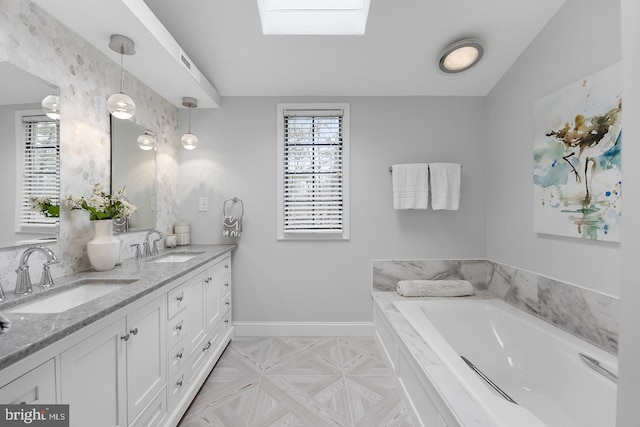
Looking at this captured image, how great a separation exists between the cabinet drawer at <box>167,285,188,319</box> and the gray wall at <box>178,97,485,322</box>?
3.20ft

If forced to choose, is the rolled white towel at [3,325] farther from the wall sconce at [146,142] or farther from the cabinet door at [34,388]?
the wall sconce at [146,142]

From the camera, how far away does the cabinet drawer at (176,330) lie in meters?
1.47

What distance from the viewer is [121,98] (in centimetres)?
149

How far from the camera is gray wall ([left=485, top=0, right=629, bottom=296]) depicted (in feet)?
5.00

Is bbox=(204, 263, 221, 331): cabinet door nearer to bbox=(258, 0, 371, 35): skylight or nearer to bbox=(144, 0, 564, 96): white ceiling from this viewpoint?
bbox=(144, 0, 564, 96): white ceiling

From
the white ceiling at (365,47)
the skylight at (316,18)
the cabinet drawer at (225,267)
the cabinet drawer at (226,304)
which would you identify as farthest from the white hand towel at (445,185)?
the cabinet drawer at (226,304)

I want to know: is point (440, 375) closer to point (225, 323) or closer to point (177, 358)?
Answer: point (177, 358)

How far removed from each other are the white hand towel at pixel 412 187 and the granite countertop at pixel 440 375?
943 mm

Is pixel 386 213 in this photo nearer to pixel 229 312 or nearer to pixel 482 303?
pixel 482 303

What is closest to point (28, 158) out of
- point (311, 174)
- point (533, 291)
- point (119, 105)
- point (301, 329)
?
point (119, 105)

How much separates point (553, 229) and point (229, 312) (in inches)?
104

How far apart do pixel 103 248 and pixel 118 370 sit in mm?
732

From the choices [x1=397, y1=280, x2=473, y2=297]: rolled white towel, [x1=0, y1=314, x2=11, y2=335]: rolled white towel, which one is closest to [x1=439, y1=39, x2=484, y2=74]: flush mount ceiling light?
[x1=397, y1=280, x2=473, y2=297]: rolled white towel

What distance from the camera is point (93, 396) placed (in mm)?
978
